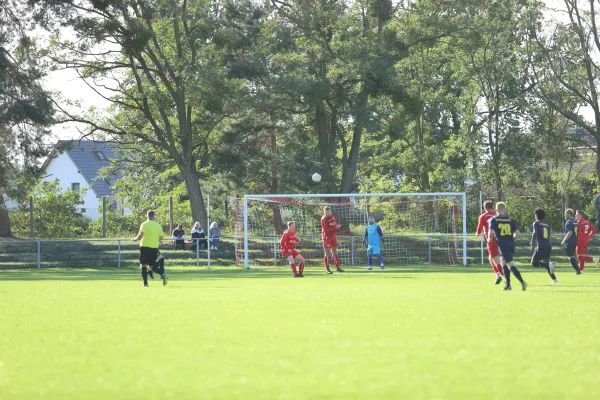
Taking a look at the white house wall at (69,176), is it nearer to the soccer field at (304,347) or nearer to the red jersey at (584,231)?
the red jersey at (584,231)

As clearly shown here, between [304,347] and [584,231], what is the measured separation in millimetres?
20235

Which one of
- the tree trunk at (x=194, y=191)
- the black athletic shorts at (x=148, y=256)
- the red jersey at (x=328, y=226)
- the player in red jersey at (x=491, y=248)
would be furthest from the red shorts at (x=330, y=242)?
the tree trunk at (x=194, y=191)

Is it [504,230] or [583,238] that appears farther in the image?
[583,238]

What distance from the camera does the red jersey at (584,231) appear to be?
27438mm

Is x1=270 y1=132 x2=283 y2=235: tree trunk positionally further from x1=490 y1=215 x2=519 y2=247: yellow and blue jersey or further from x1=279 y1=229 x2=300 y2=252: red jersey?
x1=490 y1=215 x2=519 y2=247: yellow and blue jersey

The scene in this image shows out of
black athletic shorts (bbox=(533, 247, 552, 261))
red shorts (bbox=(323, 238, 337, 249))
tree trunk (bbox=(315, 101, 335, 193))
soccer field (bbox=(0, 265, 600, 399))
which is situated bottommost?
Answer: soccer field (bbox=(0, 265, 600, 399))

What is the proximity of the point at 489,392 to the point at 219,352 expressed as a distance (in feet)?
10.4

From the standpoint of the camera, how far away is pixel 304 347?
956cm

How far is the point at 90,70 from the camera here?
4159 cm

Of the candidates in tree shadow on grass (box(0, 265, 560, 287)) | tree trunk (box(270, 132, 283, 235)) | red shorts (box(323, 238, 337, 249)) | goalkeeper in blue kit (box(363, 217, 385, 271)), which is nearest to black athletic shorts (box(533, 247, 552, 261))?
tree shadow on grass (box(0, 265, 560, 287))

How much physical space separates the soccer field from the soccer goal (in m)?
20.9

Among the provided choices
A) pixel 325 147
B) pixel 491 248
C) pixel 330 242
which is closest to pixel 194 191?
pixel 325 147

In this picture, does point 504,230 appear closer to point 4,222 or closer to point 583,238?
point 583,238

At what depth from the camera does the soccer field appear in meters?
7.22
